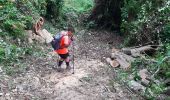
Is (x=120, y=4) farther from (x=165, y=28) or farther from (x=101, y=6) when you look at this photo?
(x=165, y=28)

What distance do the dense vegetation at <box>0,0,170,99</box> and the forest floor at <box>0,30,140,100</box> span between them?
0.50 meters

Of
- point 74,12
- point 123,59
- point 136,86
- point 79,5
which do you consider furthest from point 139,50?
point 79,5

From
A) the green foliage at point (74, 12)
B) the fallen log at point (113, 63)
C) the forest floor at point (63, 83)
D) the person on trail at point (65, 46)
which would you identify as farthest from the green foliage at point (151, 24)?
the green foliage at point (74, 12)

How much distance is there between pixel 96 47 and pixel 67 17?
557 centimetres

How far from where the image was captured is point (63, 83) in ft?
30.3

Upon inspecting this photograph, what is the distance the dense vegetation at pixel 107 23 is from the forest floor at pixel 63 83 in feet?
1.65

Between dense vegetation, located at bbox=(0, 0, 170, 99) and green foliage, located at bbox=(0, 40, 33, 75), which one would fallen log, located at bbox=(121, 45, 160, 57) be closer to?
dense vegetation, located at bbox=(0, 0, 170, 99)

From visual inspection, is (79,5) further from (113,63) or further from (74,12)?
(113,63)

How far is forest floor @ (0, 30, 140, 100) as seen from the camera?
27.4ft

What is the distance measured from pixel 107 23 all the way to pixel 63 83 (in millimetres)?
10525

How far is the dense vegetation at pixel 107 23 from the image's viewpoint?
10016 mm

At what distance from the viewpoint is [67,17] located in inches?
792

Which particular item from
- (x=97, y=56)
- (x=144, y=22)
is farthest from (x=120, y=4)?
(x=97, y=56)

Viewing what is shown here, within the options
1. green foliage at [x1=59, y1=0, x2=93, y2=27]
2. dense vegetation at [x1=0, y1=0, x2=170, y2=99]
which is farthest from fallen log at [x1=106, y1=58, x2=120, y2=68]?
green foliage at [x1=59, y1=0, x2=93, y2=27]
